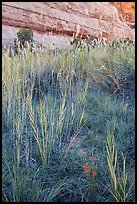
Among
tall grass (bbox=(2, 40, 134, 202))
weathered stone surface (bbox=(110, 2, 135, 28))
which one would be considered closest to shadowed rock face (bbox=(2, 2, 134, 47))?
weathered stone surface (bbox=(110, 2, 135, 28))

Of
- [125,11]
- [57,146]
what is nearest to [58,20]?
[125,11]

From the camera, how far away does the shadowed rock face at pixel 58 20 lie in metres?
11.5

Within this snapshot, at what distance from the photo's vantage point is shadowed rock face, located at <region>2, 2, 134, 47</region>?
1151 centimetres

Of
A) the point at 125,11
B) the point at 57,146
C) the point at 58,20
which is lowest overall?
the point at 57,146

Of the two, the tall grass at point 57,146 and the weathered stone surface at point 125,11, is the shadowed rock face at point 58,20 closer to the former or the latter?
the weathered stone surface at point 125,11

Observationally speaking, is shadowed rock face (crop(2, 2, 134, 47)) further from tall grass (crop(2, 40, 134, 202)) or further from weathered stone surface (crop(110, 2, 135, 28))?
tall grass (crop(2, 40, 134, 202))

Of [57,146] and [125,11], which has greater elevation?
[125,11]

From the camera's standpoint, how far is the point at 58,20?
1319cm

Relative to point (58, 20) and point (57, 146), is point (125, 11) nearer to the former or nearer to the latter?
point (58, 20)

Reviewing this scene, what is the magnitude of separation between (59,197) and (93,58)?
308 cm

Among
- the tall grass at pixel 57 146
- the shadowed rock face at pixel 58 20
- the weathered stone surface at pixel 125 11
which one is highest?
the weathered stone surface at pixel 125 11

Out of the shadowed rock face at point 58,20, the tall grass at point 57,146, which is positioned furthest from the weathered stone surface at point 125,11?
the tall grass at point 57,146

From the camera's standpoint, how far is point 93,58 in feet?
13.7

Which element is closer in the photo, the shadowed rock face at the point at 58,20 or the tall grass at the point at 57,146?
the tall grass at the point at 57,146
